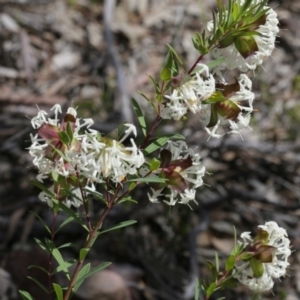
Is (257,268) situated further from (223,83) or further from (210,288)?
(223,83)

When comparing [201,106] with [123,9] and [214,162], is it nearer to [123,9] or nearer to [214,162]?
[214,162]

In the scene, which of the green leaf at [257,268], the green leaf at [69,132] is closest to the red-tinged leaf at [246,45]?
Answer: the green leaf at [69,132]

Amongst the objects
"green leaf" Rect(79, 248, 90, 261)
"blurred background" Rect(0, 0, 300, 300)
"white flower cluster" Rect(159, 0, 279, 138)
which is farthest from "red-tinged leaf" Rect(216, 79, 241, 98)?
"blurred background" Rect(0, 0, 300, 300)

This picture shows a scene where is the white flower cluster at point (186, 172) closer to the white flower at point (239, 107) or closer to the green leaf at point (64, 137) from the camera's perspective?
the white flower at point (239, 107)

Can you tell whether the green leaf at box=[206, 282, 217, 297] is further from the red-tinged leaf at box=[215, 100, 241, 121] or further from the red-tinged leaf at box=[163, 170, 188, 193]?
the red-tinged leaf at box=[215, 100, 241, 121]

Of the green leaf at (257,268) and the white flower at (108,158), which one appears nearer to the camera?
the white flower at (108,158)

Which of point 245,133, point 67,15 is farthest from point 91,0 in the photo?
point 245,133

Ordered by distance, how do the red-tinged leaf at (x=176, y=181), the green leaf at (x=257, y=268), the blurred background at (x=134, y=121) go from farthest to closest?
1. the blurred background at (x=134, y=121)
2. the green leaf at (x=257, y=268)
3. the red-tinged leaf at (x=176, y=181)

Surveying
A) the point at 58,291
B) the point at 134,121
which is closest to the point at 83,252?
the point at 58,291
